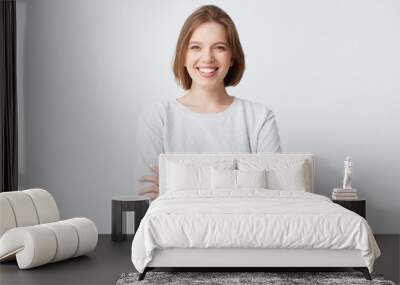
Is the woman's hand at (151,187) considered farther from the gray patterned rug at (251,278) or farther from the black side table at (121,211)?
the gray patterned rug at (251,278)

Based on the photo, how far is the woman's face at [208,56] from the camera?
6832 millimetres

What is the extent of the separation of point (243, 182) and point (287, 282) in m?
1.61

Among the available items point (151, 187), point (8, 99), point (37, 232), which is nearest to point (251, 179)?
point (151, 187)

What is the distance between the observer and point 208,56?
6.82 meters

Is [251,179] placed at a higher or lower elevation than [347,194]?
higher

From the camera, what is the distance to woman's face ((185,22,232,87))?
6.83 metres

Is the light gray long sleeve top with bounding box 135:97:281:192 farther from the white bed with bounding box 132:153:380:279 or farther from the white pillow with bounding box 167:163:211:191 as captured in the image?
the white bed with bounding box 132:153:380:279

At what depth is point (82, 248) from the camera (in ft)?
18.3

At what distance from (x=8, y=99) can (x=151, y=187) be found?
1.70 m

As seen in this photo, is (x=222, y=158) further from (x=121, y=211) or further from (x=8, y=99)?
(x=8, y=99)

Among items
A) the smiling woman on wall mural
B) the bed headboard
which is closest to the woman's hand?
the smiling woman on wall mural

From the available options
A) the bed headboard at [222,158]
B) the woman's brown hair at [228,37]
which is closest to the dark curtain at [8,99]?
the bed headboard at [222,158]

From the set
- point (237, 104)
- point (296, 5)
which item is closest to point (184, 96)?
point (237, 104)

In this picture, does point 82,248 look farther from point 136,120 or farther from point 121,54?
point 121,54
